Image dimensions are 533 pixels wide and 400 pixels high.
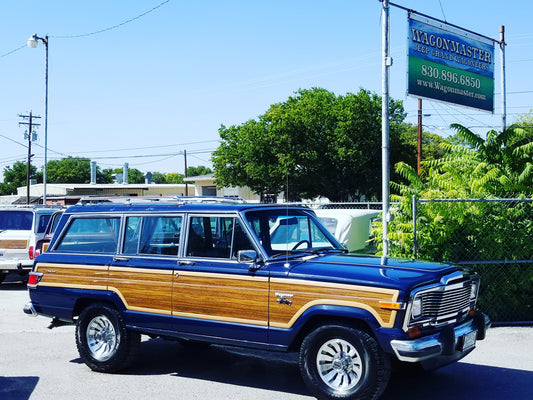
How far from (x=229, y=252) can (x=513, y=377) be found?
3444 mm

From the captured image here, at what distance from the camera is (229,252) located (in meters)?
6.80

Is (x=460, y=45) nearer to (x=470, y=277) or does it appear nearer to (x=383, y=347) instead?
(x=470, y=277)

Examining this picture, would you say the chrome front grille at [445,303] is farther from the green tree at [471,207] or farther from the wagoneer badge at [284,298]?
the green tree at [471,207]

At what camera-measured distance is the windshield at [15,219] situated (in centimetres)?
1520

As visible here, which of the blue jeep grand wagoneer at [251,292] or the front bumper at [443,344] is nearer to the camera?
the front bumper at [443,344]

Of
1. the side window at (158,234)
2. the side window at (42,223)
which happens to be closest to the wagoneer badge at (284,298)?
the side window at (158,234)

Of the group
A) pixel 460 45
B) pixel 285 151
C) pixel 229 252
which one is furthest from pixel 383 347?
pixel 285 151

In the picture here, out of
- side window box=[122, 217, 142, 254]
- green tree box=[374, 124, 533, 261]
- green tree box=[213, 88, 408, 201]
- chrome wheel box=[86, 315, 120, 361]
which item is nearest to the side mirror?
side window box=[122, 217, 142, 254]

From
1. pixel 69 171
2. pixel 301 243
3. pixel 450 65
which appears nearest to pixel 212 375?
pixel 301 243

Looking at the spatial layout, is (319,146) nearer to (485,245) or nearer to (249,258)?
(485,245)

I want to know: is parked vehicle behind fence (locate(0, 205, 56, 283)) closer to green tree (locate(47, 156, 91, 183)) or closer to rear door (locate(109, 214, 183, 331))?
rear door (locate(109, 214, 183, 331))

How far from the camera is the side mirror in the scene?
6430 millimetres

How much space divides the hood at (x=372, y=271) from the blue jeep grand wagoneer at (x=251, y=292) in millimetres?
12

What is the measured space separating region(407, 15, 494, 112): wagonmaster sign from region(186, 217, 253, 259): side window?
22.1 feet
